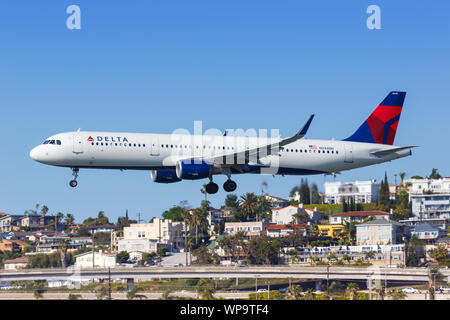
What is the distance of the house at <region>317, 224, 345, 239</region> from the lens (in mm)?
156250

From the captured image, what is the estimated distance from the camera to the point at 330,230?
159 m

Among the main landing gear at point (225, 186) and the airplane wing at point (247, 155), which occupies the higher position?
the airplane wing at point (247, 155)

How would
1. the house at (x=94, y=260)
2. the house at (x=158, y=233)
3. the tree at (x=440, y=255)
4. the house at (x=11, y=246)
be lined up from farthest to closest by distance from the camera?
Answer: the house at (x=158, y=233), the house at (x=11, y=246), the house at (x=94, y=260), the tree at (x=440, y=255)

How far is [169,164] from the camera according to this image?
56281 millimetres

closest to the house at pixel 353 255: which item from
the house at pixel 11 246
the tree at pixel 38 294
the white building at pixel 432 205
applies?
the tree at pixel 38 294

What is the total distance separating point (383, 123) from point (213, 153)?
18.5 meters

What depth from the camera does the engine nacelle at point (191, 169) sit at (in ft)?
184

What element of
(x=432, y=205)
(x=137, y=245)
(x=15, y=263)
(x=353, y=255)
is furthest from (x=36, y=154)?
(x=432, y=205)

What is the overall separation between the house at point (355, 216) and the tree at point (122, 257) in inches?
2033

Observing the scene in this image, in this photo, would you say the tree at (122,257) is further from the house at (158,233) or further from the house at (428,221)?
the house at (428,221)

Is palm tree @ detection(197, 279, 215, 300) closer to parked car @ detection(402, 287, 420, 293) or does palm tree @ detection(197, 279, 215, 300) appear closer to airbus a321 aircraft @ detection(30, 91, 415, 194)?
airbus a321 aircraft @ detection(30, 91, 415, 194)

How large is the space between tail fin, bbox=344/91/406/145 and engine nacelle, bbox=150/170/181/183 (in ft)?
54.2

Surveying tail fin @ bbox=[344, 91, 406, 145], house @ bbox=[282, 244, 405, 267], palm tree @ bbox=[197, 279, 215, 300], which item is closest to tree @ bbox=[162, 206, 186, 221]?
house @ bbox=[282, 244, 405, 267]

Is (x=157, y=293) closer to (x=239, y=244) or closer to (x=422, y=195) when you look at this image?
(x=239, y=244)
